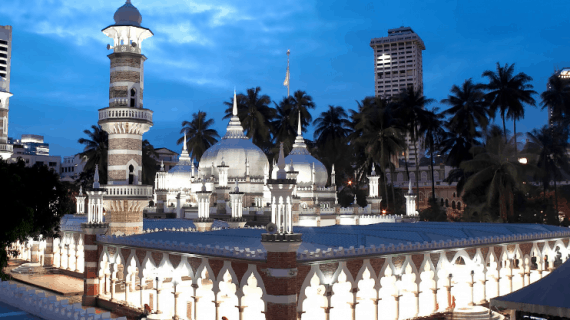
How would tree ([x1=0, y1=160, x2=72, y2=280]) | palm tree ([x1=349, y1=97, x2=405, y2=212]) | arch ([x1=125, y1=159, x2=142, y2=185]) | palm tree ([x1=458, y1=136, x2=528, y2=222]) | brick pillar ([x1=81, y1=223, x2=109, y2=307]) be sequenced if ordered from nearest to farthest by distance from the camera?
tree ([x1=0, y1=160, x2=72, y2=280]) → brick pillar ([x1=81, y1=223, x2=109, y2=307]) → arch ([x1=125, y1=159, x2=142, y2=185]) → palm tree ([x1=458, y1=136, x2=528, y2=222]) → palm tree ([x1=349, y1=97, x2=405, y2=212])

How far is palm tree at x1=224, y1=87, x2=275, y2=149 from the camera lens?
73.9 metres

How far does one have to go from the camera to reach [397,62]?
157125 millimetres

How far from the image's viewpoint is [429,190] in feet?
266

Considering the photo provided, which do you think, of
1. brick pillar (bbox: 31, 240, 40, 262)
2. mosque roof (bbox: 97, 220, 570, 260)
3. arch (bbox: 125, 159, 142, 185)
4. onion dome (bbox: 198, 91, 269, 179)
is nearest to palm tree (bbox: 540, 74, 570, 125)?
onion dome (bbox: 198, 91, 269, 179)

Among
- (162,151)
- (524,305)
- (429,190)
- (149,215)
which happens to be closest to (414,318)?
(524,305)

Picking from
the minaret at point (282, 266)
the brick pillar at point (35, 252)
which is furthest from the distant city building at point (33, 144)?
the minaret at point (282, 266)

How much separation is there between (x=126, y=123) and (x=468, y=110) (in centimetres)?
3611

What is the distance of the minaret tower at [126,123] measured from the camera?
98.6ft

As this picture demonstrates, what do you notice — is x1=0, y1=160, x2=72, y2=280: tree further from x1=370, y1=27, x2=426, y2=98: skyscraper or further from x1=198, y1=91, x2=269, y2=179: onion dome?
x1=370, y1=27, x2=426, y2=98: skyscraper

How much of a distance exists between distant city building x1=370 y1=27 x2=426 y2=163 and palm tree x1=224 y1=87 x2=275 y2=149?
8382cm

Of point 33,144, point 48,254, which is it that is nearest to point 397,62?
point 33,144

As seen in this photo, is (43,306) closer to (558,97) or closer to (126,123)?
(126,123)

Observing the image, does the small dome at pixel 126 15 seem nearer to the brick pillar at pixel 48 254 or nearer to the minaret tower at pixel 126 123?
the minaret tower at pixel 126 123

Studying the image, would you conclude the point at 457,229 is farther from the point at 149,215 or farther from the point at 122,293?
the point at 149,215
